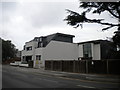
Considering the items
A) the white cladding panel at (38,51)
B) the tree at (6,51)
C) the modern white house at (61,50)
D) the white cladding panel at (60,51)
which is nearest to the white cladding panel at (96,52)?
the modern white house at (61,50)

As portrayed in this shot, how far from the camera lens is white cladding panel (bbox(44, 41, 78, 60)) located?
4571 cm

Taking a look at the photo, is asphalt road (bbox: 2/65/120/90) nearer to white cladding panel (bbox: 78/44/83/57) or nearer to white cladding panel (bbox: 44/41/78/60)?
white cladding panel (bbox: 44/41/78/60)

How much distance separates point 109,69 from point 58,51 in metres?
25.1

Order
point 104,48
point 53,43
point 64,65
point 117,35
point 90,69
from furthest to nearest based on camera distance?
point 53,43
point 104,48
point 64,65
point 90,69
point 117,35

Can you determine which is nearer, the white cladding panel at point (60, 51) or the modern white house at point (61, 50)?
the modern white house at point (61, 50)

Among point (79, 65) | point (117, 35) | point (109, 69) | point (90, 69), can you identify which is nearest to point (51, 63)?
point (79, 65)

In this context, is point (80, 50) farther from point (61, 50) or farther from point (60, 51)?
point (60, 51)

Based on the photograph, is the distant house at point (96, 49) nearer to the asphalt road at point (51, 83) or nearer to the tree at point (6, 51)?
the asphalt road at point (51, 83)

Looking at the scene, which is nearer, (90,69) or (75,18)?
(75,18)

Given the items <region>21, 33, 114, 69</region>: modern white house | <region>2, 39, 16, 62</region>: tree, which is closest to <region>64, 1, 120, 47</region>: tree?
<region>21, 33, 114, 69</region>: modern white house

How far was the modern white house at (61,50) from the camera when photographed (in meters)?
42.5

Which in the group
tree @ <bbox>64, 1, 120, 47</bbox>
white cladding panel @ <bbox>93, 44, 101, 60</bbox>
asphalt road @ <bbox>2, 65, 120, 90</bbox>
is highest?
tree @ <bbox>64, 1, 120, 47</bbox>

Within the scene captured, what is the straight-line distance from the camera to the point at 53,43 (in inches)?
1855

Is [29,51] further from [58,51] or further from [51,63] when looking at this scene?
[51,63]
